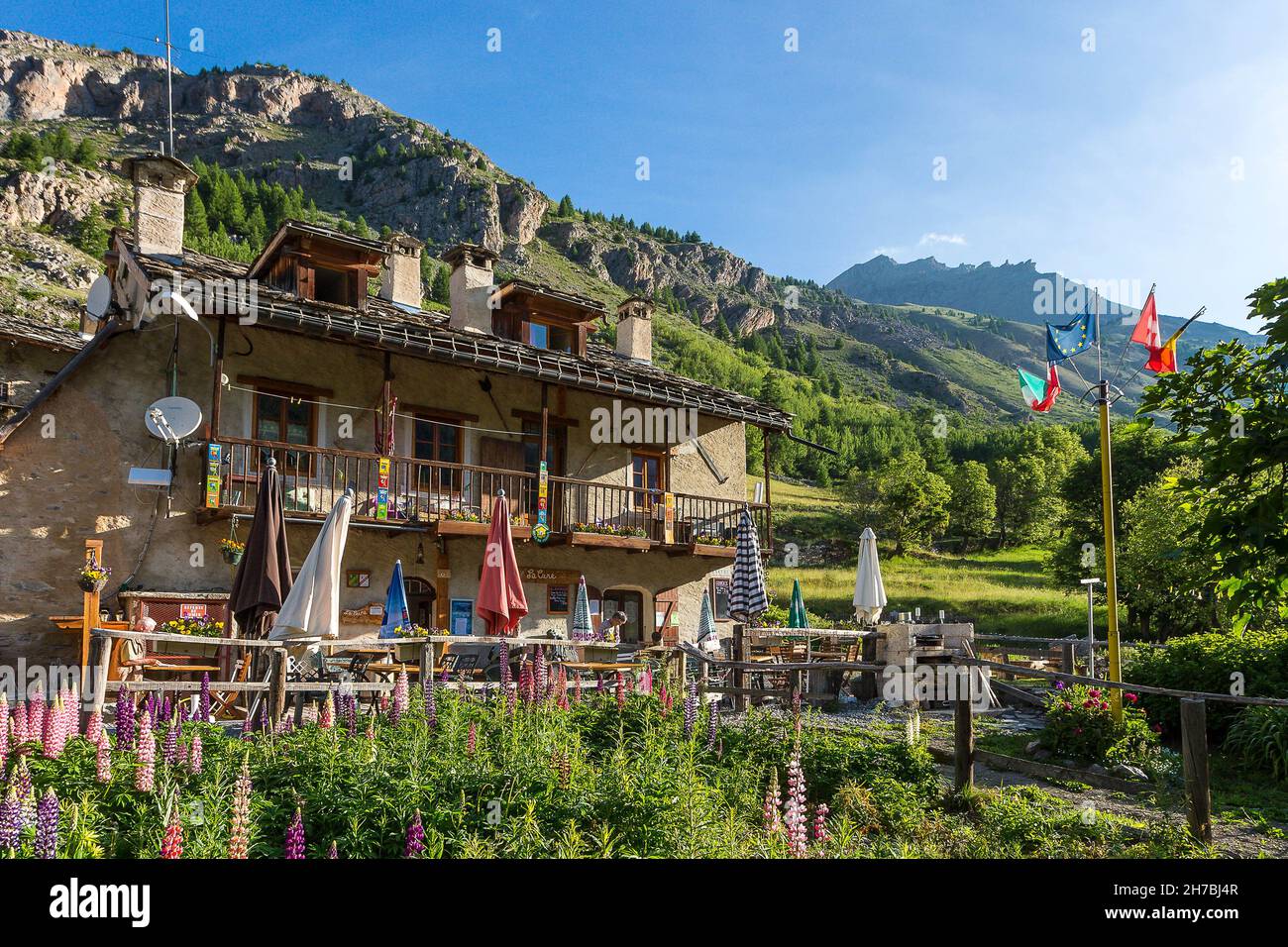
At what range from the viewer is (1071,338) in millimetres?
12539

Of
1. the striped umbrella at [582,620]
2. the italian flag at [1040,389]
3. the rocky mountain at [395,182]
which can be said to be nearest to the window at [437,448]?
the striped umbrella at [582,620]

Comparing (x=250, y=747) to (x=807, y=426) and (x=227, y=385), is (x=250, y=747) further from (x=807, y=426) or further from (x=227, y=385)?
(x=807, y=426)

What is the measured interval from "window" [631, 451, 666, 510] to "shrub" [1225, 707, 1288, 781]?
11.4 meters

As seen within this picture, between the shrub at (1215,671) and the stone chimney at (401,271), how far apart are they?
16194mm

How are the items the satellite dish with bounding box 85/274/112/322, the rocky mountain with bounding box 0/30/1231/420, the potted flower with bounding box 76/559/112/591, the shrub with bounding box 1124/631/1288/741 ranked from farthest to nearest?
1. the rocky mountain with bounding box 0/30/1231/420
2. the satellite dish with bounding box 85/274/112/322
3. the shrub with bounding box 1124/631/1288/741
4. the potted flower with bounding box 76/559/112/591

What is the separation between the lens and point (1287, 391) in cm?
779

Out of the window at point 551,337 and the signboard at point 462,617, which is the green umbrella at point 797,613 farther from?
the window at point 551,337

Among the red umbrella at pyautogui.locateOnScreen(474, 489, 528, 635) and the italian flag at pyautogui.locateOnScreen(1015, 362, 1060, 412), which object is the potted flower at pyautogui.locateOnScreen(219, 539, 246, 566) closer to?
the red umbrella at pyautogui.locateOnScreen(474, 489, 528, 635)

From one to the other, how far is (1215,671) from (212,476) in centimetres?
1527

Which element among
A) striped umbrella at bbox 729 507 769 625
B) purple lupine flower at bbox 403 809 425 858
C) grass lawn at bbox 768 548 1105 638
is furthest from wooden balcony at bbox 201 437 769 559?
grass lawn at bbox 768 548 1105 638

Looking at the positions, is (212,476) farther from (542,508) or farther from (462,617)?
(542,508)

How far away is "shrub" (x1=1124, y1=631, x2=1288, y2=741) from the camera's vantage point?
40.6 feet

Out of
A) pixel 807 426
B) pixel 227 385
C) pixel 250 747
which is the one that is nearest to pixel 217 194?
pixel 807 426
